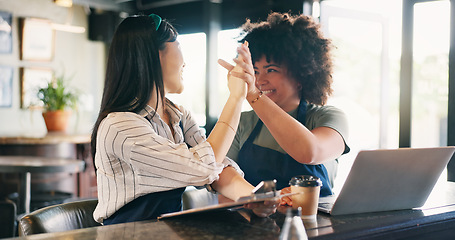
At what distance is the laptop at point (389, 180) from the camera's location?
57.3 inches

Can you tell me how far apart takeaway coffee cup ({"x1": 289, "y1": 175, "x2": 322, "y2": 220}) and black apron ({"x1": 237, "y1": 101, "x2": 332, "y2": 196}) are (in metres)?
0.49

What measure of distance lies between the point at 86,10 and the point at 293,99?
578 centimetres

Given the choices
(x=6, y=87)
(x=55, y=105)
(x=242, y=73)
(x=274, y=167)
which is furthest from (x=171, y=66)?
(x=6, y=87)

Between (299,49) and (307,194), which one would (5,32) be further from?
(307,194)

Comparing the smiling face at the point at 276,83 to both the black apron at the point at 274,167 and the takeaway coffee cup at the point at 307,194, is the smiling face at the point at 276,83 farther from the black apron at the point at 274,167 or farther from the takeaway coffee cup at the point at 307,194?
the takeaway coffee cup at the point at 307,194

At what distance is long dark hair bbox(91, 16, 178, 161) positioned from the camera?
1.61m

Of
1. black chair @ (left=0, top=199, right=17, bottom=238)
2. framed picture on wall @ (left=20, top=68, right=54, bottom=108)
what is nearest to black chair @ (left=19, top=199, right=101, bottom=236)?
black chair @ (left=0, top=199, right=17, bottom=238)

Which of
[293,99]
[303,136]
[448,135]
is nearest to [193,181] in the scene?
[303,136]

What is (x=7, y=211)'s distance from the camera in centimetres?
274

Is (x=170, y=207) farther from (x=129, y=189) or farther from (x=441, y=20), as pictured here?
(x=441, y=20)

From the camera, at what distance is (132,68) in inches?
63.5

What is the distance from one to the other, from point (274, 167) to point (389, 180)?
0.59m

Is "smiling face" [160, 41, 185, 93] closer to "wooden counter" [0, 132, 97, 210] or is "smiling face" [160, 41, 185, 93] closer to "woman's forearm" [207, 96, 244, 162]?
"woman's forearm" [207, 96, 244, 162]

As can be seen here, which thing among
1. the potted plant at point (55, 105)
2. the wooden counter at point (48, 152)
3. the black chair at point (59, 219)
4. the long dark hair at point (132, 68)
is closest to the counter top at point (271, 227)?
the black chair at point (59, 219)
